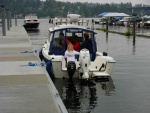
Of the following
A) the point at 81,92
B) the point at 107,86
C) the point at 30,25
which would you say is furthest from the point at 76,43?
the point at 30,25

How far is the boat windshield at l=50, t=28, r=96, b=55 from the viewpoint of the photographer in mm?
19219

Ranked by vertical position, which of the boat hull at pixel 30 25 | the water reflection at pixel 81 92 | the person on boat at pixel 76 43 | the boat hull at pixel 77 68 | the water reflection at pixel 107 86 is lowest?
the boat hull at pixel 30 25

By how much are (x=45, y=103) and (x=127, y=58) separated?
1485 centimetres

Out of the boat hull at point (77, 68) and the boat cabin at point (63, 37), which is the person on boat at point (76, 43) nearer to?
the boat cabin at point (63, 37)

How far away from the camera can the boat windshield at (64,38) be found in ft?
63.1

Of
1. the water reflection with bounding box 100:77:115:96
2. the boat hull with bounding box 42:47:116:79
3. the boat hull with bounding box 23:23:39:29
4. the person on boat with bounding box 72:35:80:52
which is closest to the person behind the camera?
the water reflection with bounding box 100:77:115:96

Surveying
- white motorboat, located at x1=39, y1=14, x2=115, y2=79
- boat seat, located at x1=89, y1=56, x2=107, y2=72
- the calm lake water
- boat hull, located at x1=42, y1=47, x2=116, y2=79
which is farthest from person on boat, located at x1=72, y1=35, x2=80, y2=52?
the calm lake water

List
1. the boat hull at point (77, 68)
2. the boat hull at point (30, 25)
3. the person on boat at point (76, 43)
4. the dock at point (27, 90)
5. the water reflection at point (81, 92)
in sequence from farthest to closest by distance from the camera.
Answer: the boat hull at point (30, 25) < the person on boat at point (76, 43) < the boat hull at point (77, 68) < the water reflection at point (81, 92) < the dock at point (27, 90)

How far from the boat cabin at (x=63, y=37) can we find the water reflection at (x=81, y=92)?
8.74 ft

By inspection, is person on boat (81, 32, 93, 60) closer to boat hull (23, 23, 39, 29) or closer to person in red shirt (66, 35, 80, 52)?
person in red shirt (66, 35, 80, 52)

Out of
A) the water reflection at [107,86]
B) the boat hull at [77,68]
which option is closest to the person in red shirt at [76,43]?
the boat hull at [77,68]

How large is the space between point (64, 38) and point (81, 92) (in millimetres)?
5127

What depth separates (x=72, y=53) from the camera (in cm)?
1641

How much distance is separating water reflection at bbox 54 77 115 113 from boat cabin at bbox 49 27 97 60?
2.67 m
